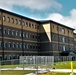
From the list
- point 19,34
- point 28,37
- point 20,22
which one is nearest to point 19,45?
point 19,34

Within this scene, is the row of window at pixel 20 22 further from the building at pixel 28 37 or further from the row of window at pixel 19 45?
the row of window at pixel 19 45

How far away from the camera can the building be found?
5982 cm

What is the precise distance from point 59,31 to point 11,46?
93.1 feet

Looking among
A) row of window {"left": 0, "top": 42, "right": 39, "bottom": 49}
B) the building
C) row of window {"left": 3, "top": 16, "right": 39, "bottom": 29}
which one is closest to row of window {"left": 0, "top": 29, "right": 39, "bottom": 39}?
the building

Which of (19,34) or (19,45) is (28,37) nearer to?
(19,34)

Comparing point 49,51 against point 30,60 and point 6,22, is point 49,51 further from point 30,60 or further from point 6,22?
point 30,60

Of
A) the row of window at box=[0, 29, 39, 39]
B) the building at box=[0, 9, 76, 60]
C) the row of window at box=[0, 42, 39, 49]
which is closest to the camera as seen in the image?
the building at box=[0, 9, 76, 60]

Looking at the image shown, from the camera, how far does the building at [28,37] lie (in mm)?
59819

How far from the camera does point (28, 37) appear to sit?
7206cm

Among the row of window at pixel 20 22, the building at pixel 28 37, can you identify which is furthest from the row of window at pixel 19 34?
the row of window at pixel 20 22

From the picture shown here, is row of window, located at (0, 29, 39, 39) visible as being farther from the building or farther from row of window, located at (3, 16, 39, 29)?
row of window, located at (3, 16, 39, 29)

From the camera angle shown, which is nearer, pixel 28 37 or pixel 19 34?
pixel 19 34

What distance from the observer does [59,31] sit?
86.2 meters

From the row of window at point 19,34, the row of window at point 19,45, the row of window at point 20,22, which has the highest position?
the row of window at point 20,22
